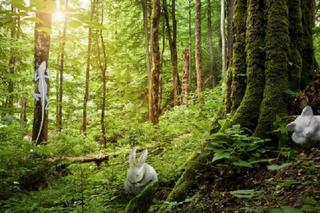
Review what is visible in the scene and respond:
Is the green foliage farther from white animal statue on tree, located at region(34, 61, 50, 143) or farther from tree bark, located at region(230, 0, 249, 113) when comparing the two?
white animal statue on tree, located at region(34, 61, 50, 143)

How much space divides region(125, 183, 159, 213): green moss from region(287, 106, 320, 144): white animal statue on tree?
5.25 feet

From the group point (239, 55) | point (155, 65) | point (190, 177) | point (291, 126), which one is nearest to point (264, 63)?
point (239, 55)

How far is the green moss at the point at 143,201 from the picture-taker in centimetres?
349

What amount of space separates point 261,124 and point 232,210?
119 cm

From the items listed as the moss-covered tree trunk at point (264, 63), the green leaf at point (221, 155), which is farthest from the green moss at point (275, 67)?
the green leaf at point (221, 155)

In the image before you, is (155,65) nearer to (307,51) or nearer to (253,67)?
(307,51)

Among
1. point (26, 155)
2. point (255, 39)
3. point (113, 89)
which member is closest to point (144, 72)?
point (113, 89)

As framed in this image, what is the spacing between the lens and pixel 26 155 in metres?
5.79

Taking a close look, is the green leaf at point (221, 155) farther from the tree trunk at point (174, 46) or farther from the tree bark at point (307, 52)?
the tree trunk at point (174, 46)

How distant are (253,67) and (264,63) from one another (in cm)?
13

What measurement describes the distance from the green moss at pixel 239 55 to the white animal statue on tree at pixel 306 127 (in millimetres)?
982

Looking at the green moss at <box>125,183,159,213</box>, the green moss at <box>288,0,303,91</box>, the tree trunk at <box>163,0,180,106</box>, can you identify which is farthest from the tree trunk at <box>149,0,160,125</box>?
the green moss at <box>125,183,159,213</box>

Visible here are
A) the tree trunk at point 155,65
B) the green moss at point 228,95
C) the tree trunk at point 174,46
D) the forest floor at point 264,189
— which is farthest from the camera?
the tree trunk at point 174,46

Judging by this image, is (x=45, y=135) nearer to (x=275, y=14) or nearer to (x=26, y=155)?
(x=26, y=155)
